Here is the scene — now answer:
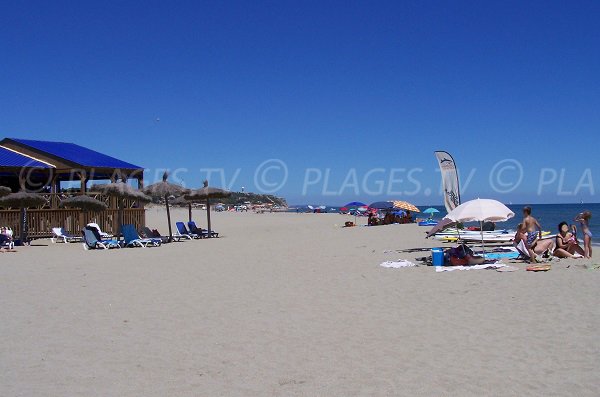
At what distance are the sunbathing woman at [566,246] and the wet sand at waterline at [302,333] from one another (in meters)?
1.08

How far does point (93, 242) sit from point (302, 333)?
1244 centimetres

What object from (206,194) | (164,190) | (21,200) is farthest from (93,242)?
(206,194)

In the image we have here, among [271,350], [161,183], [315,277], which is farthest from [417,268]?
[161,183]

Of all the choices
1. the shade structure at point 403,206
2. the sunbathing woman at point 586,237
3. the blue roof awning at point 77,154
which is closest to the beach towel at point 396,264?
the sunbathing woman at point 586,237

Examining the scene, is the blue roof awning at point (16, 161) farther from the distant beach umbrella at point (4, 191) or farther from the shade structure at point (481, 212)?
the shade structure at point (481, 212)

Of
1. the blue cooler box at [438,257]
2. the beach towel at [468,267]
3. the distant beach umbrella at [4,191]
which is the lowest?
the beach towel at [468,267]

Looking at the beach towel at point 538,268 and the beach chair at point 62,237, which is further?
the beach chair at point 62,237

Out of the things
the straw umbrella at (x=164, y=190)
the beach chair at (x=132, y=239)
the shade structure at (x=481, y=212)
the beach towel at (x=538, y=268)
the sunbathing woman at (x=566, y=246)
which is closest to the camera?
the beach towel at (x=538, y=268)

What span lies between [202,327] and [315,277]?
4.03 metres

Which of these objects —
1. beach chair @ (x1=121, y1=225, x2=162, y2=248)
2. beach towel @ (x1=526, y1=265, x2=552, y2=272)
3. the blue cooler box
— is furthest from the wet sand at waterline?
beach chair @ (x1=121, y1=225, x2=162, y2=248)

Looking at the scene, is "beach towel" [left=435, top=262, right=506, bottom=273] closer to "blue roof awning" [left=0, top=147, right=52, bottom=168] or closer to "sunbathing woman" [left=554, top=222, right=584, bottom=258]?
"sunbathing woman" [left=554, top=222, right=584, bottom=258]

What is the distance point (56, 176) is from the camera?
907 inches

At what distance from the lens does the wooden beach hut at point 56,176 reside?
21.0m

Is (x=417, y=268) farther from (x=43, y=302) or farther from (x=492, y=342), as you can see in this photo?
(x=43, y=302)
